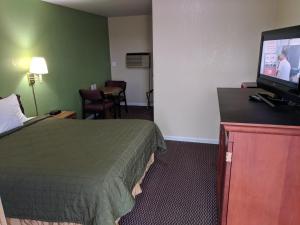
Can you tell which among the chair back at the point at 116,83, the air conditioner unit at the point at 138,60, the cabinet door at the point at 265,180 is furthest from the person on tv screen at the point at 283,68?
the air conditioner unit at the point at 138,60

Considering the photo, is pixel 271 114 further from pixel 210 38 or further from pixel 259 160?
pixel 210 38

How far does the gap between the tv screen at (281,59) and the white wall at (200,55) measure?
56.5 inches

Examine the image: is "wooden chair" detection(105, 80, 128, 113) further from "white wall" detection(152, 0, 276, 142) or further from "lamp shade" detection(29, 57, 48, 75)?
"lamp shade" detection(29, 57, 48, 75)

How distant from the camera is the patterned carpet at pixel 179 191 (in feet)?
7.23

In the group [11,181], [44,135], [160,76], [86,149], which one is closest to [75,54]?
[160,76]

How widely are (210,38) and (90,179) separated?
8.96 ft

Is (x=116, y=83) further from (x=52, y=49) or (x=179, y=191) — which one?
(x=179, y=191)

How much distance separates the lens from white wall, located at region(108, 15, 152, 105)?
19.7ft

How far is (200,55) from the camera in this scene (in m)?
3.58

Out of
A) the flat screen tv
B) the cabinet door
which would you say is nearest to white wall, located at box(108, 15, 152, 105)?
the flat screen tv

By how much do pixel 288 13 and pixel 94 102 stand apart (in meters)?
3.58

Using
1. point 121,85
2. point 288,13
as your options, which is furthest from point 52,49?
point 288,13

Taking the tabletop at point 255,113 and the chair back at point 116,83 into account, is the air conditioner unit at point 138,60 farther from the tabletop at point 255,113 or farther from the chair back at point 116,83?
the tabletop at point 255,113

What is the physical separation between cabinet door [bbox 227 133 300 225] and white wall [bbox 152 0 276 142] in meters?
2.42
